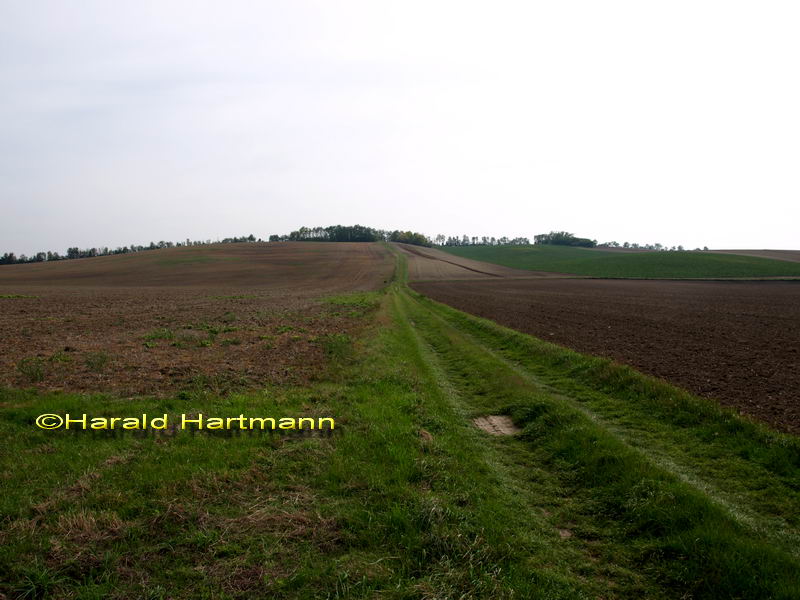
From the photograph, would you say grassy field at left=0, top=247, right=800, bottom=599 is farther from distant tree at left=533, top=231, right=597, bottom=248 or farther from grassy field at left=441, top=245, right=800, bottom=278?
distant tree at left=533, top=231, right=597, bottom=248

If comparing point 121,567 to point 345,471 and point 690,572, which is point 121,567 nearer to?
point 345,471

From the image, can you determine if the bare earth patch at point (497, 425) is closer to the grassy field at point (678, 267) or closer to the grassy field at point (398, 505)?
the grassy field at point (398, 505)

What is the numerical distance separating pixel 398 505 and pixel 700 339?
725 inches

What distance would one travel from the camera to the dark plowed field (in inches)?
426

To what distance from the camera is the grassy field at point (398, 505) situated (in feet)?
14.0

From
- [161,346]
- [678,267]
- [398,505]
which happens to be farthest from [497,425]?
[678,267]

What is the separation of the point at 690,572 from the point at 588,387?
26.2 ft

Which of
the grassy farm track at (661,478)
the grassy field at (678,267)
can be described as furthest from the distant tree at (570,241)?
the grassy farm track at (661,478)

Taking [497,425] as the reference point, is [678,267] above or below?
above

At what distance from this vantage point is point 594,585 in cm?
448

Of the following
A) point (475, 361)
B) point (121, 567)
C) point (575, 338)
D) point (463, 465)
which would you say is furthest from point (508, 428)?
point (575, 338)

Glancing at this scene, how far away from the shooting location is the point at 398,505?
5.42 meters

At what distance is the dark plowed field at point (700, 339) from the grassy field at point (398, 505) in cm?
243

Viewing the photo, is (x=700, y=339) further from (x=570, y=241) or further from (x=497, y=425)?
(x=570, y=241)
